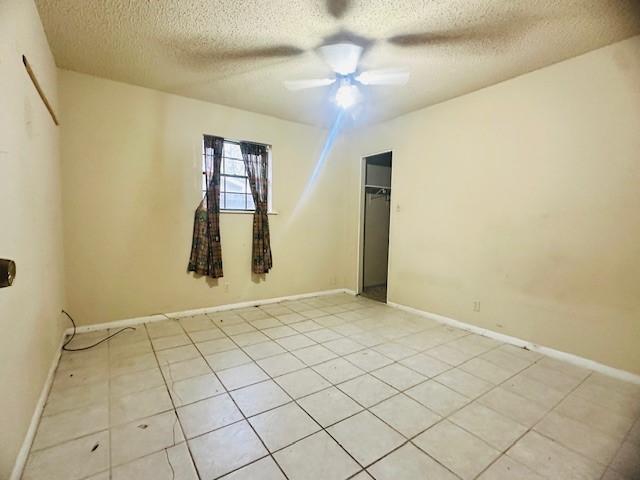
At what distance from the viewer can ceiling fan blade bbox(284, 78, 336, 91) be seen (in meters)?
2.87

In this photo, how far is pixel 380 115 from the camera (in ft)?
12.7

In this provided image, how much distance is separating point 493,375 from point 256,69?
10.7 feet

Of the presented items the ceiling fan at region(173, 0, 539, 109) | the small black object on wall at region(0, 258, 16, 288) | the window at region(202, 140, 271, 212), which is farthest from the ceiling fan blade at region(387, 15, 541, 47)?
the small black object on wall at region(0, 258, 16, 288)

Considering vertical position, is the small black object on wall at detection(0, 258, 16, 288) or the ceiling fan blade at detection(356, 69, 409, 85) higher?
the ceiling fan blade at detection(356, 69, 409, 85)

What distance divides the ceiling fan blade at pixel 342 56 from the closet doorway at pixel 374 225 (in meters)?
1.98

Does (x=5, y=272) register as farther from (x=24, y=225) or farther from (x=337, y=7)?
(x=337, y=7)

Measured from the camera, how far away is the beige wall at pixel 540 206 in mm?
2230

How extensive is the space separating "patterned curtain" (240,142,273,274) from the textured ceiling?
2.98 ft

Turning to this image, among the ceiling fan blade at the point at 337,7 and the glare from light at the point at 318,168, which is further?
the glare from light at the point at 318,168

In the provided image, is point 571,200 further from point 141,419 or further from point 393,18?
point 141,419

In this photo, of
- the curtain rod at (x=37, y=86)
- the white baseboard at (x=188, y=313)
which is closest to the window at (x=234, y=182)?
the white baseboard at (x=188, y=313)

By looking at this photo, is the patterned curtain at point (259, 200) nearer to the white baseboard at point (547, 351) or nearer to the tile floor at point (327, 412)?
the tile floor at point (327, 412)

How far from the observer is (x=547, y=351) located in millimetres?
2611

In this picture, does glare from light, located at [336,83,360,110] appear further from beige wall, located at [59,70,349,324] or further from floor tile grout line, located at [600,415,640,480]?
floor tile grout line, located at [600,415,640,480]
